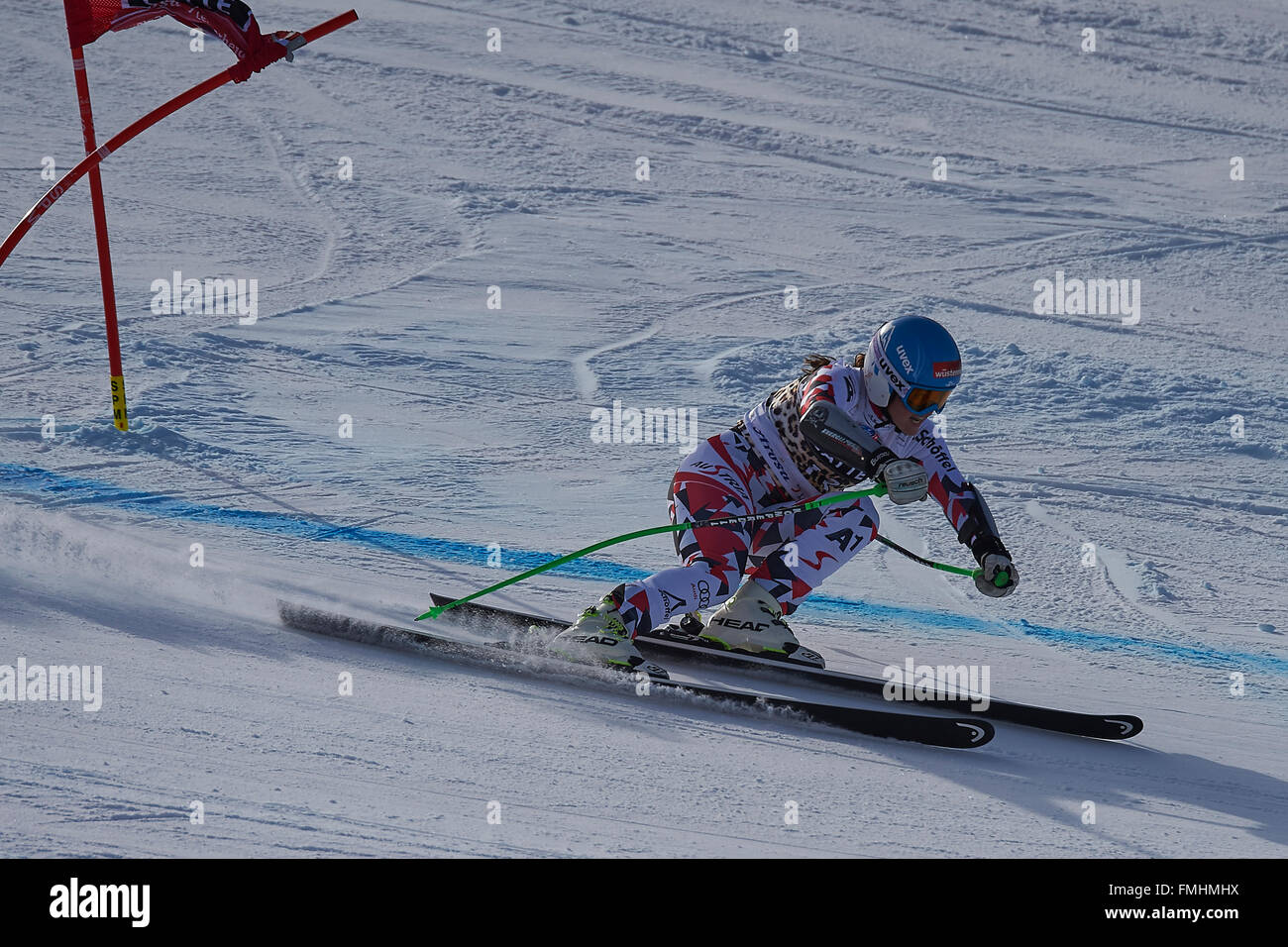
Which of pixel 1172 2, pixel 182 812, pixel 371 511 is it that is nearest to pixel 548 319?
pixel 371 511

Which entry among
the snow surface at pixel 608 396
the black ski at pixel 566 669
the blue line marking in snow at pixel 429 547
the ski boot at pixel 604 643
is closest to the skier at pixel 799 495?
the ski boot at pixel 604 643

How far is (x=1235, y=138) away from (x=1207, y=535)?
764 cm

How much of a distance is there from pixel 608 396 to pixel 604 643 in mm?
3581

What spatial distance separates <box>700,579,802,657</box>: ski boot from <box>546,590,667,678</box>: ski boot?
40cm

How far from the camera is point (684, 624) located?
18.4 feet

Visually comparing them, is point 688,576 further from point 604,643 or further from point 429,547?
point 429,547

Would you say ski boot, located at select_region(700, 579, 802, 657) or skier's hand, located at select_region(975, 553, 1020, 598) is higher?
skier's hand, located at select_region(975, 553, 1020, 598)

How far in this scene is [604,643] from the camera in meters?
5.05

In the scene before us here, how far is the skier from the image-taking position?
4.98 m

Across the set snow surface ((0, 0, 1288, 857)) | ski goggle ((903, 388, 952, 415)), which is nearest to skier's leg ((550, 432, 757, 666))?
snow surface ((0, 0, 1288, 857))

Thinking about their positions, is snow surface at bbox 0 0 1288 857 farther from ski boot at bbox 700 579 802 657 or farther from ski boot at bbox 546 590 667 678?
ski boot at bbox 700 579 802 657

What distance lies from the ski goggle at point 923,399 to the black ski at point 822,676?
1.03 m

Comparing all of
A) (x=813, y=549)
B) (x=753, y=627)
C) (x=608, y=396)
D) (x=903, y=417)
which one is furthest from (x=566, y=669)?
(x=608, y=396)

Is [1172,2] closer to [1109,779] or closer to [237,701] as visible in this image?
[1109,779]
